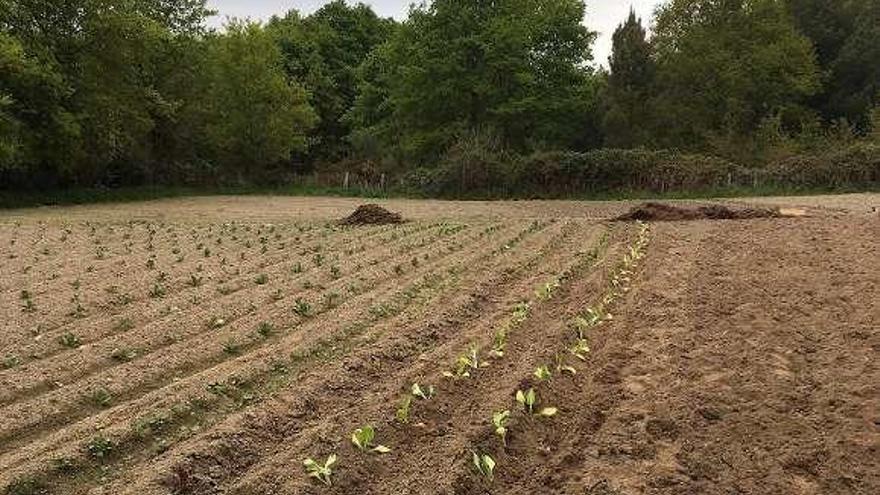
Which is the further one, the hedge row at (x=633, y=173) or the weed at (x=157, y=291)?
the hedge row at (x=633, y=173)

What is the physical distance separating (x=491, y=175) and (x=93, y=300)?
26132 millimetres

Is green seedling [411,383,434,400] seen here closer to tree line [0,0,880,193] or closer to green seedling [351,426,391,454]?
green seedling [351,426,391,454]

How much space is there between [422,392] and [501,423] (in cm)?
93

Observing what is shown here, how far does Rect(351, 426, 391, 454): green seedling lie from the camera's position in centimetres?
532

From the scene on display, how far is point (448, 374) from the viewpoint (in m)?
6.69

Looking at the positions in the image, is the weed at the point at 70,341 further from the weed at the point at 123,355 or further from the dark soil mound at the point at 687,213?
the dark soil mound at the point at 687,213

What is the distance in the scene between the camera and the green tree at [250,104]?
42.0 m

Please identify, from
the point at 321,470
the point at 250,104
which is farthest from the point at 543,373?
the point at 250,104

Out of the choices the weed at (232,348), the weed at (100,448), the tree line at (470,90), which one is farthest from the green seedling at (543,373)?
the tree line at (470,90)

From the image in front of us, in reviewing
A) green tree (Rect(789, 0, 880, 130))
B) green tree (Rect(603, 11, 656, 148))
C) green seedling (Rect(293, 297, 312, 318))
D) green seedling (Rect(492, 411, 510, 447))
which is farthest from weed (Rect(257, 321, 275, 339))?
green tree (Rect(789, 0, 880, 130))

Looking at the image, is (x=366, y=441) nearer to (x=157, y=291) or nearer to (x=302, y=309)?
(x=302, y=309)

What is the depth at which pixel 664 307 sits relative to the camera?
927cm

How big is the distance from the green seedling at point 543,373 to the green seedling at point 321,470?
84.9 inches

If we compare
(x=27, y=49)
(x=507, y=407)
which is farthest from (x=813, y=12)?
(x=507, y=407)
